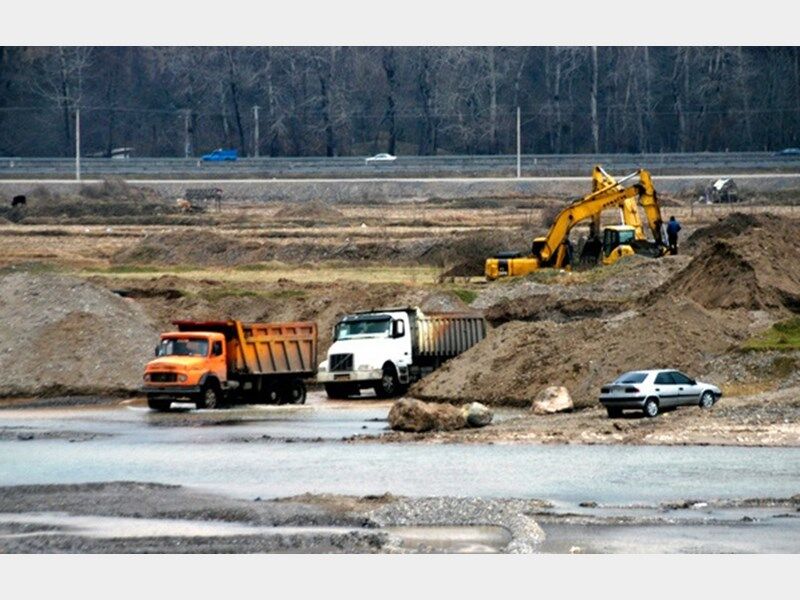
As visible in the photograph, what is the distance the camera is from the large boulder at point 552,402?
45781 mm

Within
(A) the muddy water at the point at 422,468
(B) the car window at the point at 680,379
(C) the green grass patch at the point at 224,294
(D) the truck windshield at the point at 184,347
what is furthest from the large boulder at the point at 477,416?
(C) the green grass patch at the point at 224,294

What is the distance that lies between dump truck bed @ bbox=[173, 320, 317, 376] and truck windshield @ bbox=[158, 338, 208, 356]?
1.20 meters

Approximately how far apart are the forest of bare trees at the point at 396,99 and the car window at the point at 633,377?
107 metres

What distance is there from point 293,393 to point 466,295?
51.6ft

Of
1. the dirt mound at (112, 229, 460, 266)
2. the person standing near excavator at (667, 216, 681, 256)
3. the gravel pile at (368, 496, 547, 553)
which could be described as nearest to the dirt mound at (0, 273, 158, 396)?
the person standing near excavator at (667, 216, 681, 256)

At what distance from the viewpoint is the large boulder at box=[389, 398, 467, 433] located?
139ft

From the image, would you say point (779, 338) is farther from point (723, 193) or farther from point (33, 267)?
point (723, 193)

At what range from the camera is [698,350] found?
4853 centimetres

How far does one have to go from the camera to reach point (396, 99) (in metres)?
154

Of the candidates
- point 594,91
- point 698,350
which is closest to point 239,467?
point 698,350

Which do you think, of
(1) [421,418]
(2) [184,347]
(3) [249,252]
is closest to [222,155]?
(3) [249,252]

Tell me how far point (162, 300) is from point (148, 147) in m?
90.9

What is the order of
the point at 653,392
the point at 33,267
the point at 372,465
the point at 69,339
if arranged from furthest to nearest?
the point at 33,267, the point at 69,339, the point at 653,392, the point at 372,465

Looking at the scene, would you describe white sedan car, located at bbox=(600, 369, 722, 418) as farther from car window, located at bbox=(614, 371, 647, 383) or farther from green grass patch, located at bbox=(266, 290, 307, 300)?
green grass patch, located at bbox=(266, 290, 307, 300)
